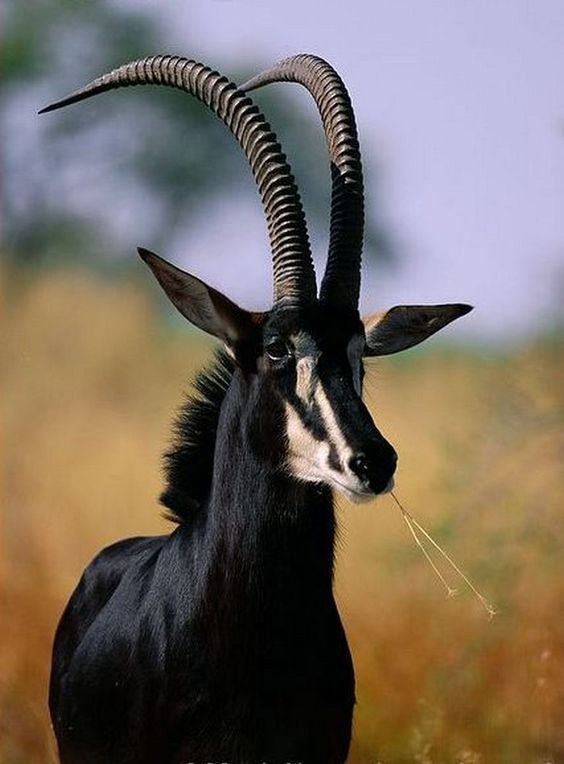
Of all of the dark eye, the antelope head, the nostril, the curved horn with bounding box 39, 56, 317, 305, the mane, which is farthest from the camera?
the mane

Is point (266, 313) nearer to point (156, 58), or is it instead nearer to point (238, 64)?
point (156, 58)

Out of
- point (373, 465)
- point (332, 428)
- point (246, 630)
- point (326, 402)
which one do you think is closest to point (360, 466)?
point (373, 465)

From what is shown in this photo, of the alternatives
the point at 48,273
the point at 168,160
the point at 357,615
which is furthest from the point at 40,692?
the point at 168,160

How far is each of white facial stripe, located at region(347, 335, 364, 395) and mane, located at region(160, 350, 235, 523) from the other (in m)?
0.70

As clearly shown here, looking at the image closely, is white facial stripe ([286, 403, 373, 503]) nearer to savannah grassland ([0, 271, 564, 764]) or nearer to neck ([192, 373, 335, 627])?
neck ([192, 373, 335, 627])

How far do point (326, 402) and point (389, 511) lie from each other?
3.33m

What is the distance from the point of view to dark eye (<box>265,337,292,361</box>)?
5.79 metres

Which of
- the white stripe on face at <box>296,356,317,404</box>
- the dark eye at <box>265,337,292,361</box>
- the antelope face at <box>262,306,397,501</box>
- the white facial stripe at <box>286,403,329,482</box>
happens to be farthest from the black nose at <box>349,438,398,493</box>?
the dark eye at <box>265,337,292,361</box>

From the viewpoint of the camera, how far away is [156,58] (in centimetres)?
690

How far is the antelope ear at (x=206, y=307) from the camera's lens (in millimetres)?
5875

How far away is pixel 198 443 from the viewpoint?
6.51 metres

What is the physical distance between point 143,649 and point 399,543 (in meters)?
2.75

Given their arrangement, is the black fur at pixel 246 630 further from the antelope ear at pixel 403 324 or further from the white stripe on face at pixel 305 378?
the antelope ear at pixel 403 324

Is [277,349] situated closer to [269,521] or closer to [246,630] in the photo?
[269,521]
